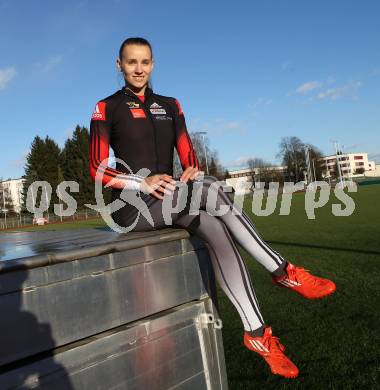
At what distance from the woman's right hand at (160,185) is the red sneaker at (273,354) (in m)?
1.00

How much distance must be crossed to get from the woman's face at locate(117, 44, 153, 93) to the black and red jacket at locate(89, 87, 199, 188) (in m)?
0.08

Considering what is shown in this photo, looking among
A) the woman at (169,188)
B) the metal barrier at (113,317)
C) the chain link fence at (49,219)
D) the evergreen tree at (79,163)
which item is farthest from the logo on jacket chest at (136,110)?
the evergreen tree at (79,163)

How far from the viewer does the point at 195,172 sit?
318 centimetres

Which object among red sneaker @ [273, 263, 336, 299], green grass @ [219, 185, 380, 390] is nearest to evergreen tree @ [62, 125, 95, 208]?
green grass @ [219, 185, 380, 390]

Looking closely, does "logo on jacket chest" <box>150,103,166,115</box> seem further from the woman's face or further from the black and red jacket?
the woman's face

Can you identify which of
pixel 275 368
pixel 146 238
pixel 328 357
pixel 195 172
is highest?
pixel 195 172

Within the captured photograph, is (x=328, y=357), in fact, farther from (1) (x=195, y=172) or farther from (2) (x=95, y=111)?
(2) (x=95, y=111)

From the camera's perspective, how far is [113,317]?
2146 millimetres

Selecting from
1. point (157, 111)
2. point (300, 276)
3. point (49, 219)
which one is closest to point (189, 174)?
point (157, 111)

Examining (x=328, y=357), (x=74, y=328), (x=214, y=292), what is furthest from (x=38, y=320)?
(x=328, y=357)

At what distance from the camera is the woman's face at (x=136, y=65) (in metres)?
3.45

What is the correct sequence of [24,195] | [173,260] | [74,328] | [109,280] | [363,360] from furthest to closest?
[24,195] < [363,360] < [173,260] < [109,280] < [74,328]

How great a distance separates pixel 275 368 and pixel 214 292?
542mm

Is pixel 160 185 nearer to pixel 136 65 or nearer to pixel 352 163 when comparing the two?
pixel 136 65
